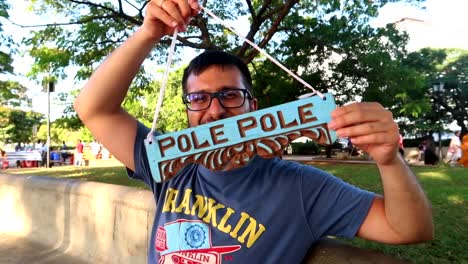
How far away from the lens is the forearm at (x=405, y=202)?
1315 mm

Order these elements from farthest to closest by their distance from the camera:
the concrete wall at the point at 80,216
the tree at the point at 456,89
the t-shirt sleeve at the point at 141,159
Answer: the tree at the point at 456,89
the concrete wall at the point at 80,216
the t-shirt sleeve at the point at 141,159

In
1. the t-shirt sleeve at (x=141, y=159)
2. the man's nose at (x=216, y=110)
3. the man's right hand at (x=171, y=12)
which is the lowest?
the t-shirt sleeve at (x=141, y=159)

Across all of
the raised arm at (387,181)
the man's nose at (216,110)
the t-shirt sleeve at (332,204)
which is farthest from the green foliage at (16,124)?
the raised arm at (387,181)

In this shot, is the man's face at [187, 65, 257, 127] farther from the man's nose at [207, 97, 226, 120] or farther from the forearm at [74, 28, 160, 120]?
the forearm at [74, 28, 160, 120]

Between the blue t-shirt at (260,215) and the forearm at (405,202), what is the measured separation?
0.12 meters

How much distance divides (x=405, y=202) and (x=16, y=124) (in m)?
43.4

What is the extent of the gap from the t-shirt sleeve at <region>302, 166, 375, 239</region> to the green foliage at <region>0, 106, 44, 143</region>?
4069 centimetres

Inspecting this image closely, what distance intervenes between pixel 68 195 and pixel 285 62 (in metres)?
5.99

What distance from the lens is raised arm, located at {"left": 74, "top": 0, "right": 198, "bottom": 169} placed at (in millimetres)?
1580

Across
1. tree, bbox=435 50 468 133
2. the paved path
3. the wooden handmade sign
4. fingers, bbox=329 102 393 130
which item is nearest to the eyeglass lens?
the wooden handmade sign

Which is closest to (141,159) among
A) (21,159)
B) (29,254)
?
(29,254)

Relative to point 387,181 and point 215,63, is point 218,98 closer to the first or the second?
point 215,63

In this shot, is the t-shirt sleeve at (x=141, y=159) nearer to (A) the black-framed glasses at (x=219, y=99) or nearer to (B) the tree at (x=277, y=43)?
(A) the black-framed glasses at (x=219, y=99)

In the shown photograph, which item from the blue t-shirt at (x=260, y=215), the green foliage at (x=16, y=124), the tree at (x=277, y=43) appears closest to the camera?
the blue t-shirt at (x=260, y=215)
